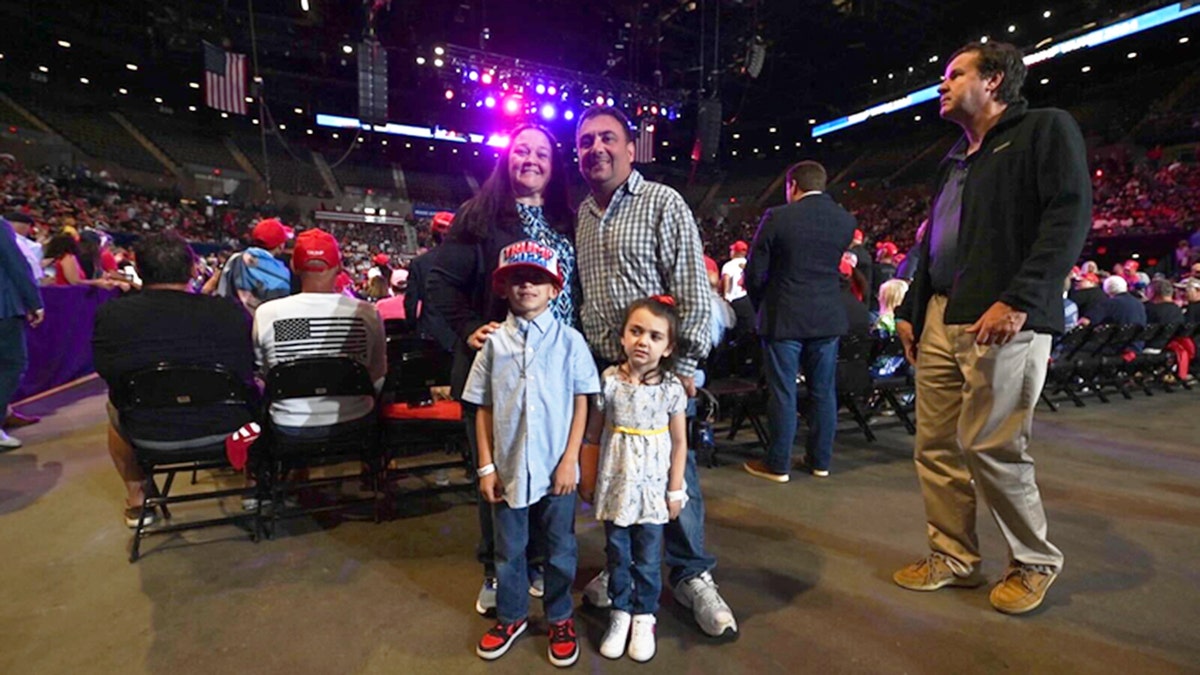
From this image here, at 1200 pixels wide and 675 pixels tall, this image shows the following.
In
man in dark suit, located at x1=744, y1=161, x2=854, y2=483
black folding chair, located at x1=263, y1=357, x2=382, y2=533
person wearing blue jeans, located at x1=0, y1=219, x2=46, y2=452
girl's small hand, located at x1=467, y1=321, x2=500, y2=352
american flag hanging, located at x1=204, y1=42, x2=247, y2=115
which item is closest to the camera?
girl's small hand, located at x1=467, y1=321, x2=500, y2=352

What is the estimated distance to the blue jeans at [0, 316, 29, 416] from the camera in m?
4.00

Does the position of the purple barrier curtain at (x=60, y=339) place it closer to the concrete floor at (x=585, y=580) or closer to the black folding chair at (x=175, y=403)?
the concrete floor at (x=585, y=580)

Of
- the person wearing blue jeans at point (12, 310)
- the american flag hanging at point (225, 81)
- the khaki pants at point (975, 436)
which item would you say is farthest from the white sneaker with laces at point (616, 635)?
the american flag hanging at point (225, 81)

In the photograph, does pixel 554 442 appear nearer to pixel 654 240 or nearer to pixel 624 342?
pixel 624 342

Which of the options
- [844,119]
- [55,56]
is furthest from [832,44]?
[55,56]

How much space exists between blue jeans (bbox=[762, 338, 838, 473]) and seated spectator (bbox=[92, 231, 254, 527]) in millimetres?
2859

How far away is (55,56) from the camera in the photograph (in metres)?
18.8

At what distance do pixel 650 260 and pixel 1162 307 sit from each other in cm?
789

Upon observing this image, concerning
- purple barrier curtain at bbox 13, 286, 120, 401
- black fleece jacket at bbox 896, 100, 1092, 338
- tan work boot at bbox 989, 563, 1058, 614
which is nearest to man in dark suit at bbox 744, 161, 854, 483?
black fleece jacket at bbox 896, 100, 1092, 338

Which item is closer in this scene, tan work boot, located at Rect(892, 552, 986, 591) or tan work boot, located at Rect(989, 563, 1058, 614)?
tan work boot, located at Rect(989, 563, 1058, 614)

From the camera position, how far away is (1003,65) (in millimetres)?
1920

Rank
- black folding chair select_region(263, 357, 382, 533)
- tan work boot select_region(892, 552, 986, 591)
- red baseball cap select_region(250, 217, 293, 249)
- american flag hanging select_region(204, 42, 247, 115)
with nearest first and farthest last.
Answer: tan work boot select_region(892, 552, 986, 591) → black folding chair select_region(263, 357, 382, 533) → red baseball cap select_region(250, 217, 293, 249) → american flag hanging select_region(204, 42, 247, 115)

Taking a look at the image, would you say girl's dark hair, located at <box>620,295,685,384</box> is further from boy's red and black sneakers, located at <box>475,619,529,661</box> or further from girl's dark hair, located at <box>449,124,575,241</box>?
boy's red and black sneakers, located at <box>475,619,529,661</box>

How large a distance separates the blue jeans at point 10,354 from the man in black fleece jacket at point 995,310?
597cm
